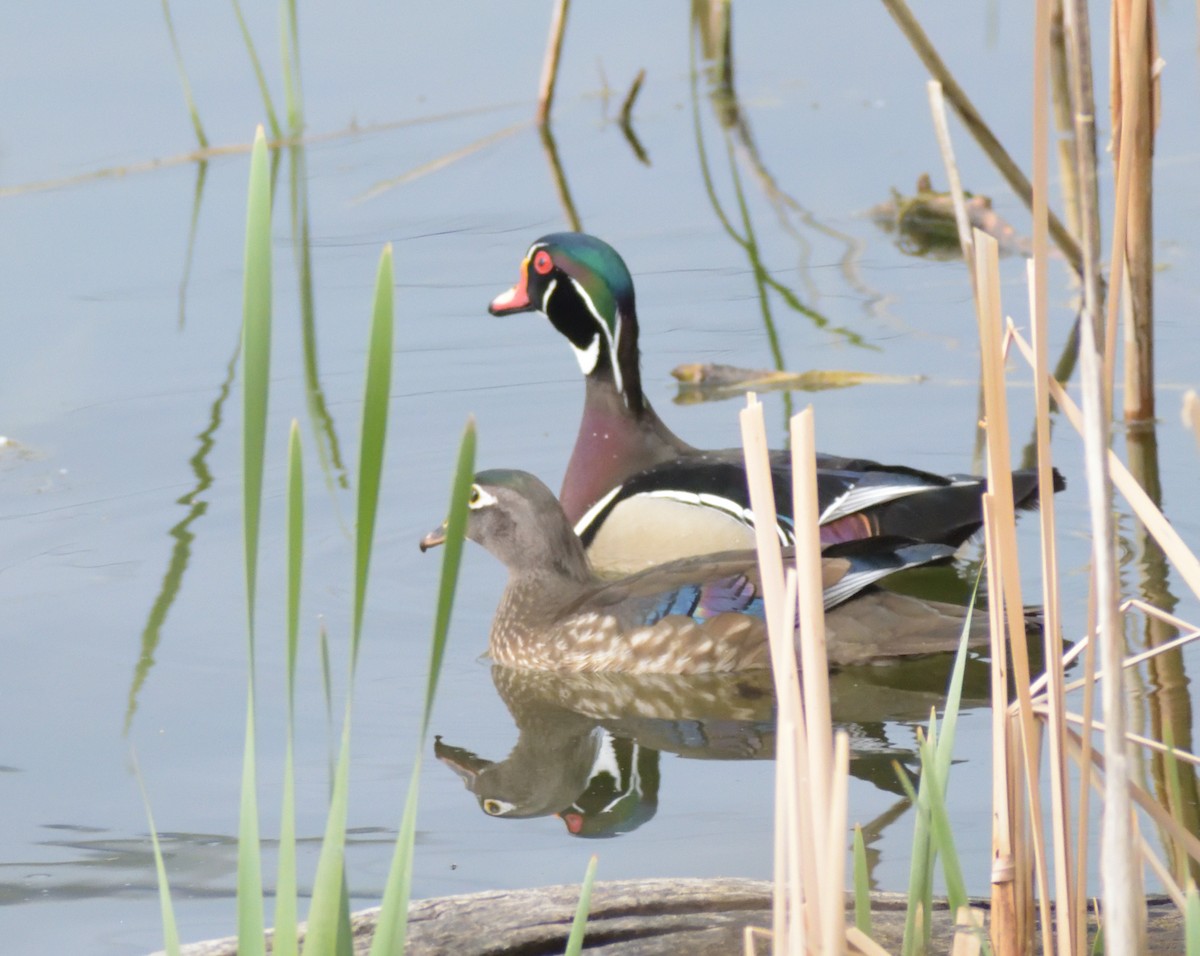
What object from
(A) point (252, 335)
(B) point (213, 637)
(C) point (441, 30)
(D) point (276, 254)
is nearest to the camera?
(A) point (252, 335)

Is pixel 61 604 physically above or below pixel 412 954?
above

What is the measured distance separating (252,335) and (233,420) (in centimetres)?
513

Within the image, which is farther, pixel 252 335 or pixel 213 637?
pixel 213 637

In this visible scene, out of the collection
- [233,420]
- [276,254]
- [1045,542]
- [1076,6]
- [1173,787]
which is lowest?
[1173,787]

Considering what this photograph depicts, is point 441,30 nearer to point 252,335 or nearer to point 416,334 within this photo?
point 416,334

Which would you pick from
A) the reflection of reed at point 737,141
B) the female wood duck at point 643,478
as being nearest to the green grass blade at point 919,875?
the female wood duck at point 643,478

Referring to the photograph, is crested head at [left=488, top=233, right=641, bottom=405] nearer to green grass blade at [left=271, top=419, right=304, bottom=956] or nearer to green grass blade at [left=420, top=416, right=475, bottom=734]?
green grass blade at [left=271, top=419, right=304, bottom=956]

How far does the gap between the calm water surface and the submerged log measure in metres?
0.64

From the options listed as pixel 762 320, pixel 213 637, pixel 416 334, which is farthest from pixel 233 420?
pixel 762 320

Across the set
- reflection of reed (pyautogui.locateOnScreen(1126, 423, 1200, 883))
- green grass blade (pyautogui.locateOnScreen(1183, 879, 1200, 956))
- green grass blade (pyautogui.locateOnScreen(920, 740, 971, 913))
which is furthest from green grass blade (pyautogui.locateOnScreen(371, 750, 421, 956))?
reflection of reed (pyautogui.locateOnScreen(1126, 423, 1200, 883))

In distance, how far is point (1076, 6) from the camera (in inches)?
72.9

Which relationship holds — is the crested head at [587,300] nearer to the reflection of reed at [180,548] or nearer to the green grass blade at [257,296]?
the reflection of reed at [180,548]

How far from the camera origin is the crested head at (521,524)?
548 centimetres

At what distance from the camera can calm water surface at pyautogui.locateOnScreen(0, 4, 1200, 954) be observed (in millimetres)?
4168
